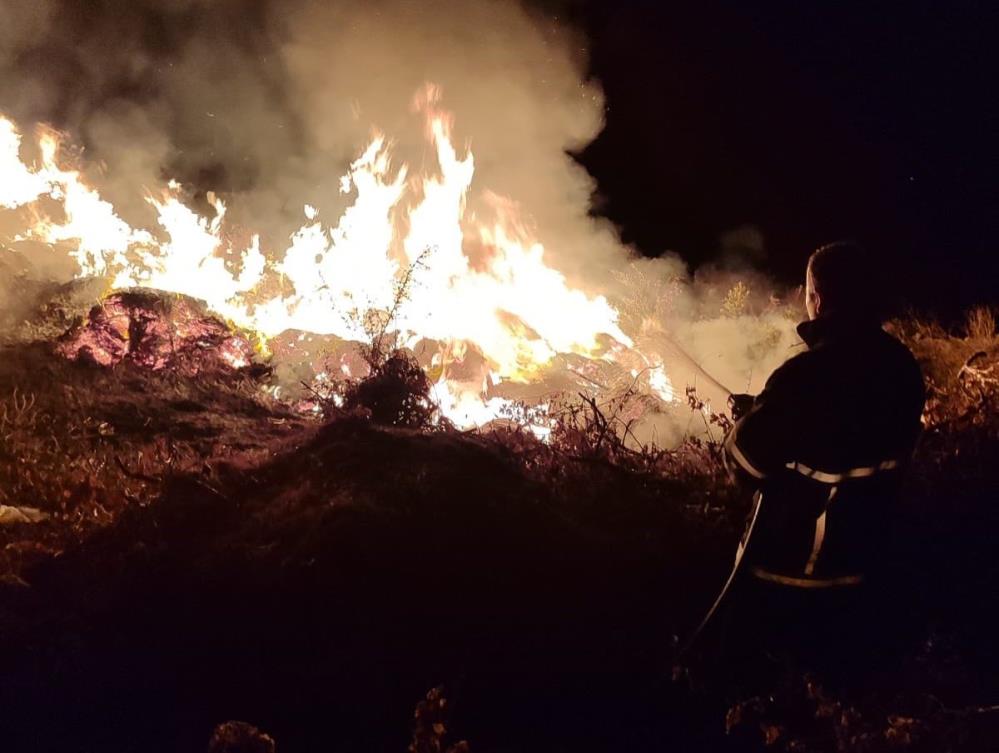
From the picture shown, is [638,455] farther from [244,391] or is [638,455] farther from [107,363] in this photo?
[107,363]

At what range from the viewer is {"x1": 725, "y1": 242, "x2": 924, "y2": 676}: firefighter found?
2416mm

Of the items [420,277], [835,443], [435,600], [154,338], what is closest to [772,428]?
[835,443]

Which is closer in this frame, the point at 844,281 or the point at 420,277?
the point at 844,281

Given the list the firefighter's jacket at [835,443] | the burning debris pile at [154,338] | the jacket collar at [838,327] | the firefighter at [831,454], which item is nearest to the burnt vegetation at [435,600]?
the firefighter at [831,454]

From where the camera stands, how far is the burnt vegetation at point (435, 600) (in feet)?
9.17

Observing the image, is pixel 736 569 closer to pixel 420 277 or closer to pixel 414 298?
pixel 414 298

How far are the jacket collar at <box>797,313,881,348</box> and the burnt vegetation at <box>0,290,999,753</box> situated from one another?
51.9 inches

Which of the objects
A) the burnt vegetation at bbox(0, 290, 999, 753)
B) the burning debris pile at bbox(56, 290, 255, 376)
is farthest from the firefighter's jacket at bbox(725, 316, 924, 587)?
the burning debris pile at bbox(56, 290, 255, 376)

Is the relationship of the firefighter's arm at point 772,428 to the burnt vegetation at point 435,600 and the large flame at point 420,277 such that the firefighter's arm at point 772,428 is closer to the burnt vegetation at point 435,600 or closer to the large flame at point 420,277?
the burnt vegetation at point 435,600

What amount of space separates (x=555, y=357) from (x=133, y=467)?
5.42 m

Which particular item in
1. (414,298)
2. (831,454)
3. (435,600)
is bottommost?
(435,600)

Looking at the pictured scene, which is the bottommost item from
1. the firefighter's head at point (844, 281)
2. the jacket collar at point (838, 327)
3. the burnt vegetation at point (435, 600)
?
the burnt vegetation at point (435, 600)

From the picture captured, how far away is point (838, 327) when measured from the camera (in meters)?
2.52

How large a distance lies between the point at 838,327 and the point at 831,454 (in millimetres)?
522
